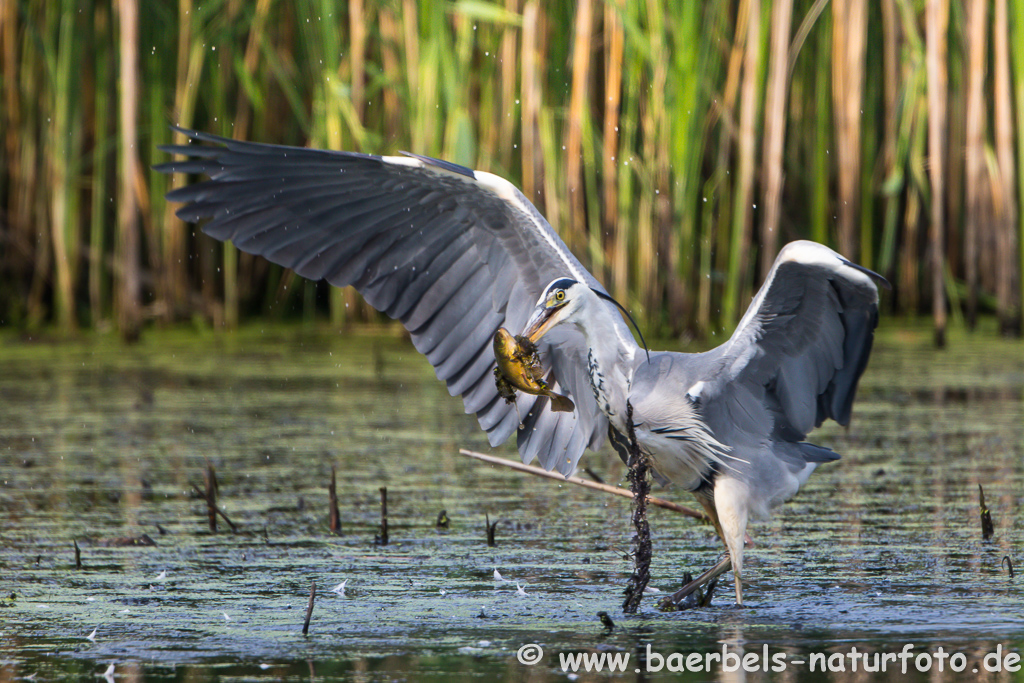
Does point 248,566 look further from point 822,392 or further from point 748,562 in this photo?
point 822,392

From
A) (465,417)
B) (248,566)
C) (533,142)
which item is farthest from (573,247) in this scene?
(248,566)

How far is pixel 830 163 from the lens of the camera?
10148 mm

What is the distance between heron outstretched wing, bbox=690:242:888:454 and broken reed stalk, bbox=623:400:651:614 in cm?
22

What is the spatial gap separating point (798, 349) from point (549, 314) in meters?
0.71

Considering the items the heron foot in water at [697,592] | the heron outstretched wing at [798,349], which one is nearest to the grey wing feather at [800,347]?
the heron outstretched wing at [798,349]

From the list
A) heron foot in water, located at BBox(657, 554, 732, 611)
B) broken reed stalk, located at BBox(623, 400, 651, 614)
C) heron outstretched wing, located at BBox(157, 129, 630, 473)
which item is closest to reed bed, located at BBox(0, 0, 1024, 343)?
heron outstretched wing, located at BBox(157, 129, 630, 473)

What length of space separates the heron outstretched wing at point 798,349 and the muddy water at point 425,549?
43 centimetres

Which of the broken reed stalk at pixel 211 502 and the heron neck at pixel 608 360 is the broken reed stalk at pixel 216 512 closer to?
the broken reed stalk at pixel 211 502

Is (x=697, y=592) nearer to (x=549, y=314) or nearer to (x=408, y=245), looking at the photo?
(x=549, y=314)

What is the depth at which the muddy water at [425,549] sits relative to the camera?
10.1ft

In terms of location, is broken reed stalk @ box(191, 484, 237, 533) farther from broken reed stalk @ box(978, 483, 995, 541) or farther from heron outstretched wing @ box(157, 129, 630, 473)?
broken reed stalk @ box(978, 483, 995, 541)

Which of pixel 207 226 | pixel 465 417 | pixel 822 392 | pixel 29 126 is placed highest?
pixel 29 126

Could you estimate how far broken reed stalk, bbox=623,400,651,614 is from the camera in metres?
3.47

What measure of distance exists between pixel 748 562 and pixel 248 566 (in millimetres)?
1436
